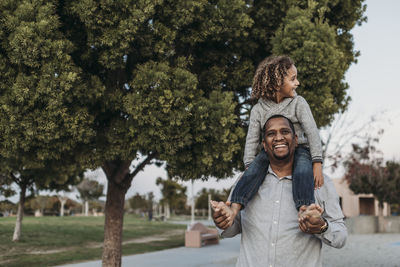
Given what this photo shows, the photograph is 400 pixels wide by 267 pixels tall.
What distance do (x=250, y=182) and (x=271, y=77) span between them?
682 millimetres

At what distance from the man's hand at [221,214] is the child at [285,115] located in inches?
5.9

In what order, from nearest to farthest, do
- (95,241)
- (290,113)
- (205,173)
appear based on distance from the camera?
(290,113) < (205,173) < (95,241)

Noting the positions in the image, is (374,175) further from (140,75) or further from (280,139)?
(280,139)

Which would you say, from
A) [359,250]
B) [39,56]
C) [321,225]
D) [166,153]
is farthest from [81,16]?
[359,250]

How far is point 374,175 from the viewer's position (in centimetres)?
2372

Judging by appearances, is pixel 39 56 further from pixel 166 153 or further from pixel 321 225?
pixel 321 225

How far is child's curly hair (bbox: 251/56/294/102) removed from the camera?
2496 millimetres

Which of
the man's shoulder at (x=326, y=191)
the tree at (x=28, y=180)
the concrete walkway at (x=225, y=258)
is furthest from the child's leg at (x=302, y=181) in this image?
the tree at (x=28, y=180)

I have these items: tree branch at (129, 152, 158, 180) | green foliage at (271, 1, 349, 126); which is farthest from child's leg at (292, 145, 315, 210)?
tree branch at (129, 152, 158, 180)

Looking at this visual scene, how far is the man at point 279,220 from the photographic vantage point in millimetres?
2074

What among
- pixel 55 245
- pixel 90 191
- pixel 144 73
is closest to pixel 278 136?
pixel 144 73

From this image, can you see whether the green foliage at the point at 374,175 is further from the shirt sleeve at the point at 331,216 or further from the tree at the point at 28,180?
the shirt sleeve at the point at 331,216

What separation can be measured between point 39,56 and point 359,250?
13.6m

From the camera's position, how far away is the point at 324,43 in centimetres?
806
